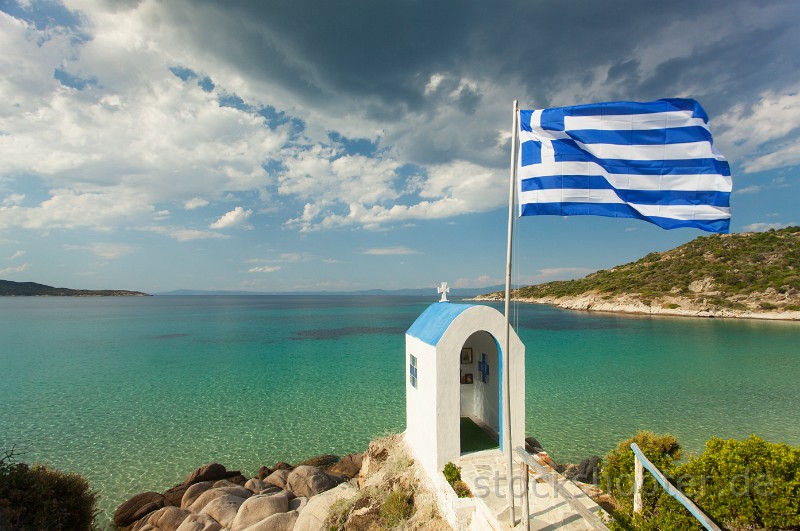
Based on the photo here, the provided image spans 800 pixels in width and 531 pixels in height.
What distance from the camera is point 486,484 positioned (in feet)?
30.2

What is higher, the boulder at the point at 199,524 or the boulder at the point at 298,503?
the boulder at the point at 199,524

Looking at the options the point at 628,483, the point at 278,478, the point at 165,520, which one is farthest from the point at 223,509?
the point at 628,483

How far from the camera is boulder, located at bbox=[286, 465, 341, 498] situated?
Answer: 44.9 feet

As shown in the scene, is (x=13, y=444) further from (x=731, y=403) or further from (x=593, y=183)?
(x=731, y=403)

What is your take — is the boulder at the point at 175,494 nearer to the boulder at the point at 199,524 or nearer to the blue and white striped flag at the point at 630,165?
the boulder at the point at 199,524

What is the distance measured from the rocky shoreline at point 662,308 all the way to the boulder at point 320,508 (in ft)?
248

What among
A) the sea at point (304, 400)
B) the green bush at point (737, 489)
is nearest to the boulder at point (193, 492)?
the sea at point (304, 400)

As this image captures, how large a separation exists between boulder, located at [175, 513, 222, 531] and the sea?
3866 mm

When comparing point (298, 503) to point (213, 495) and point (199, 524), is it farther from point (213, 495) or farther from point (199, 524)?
point (199, 524)

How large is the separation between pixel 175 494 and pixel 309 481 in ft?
15.1

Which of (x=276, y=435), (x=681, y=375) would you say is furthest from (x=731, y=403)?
(x=276, y=435)

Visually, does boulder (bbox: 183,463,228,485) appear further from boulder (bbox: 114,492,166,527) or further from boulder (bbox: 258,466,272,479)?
boulder (bbox: 258,466,272,479)

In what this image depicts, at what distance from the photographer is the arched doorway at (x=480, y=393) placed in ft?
39.5

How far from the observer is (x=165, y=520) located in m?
11.7
